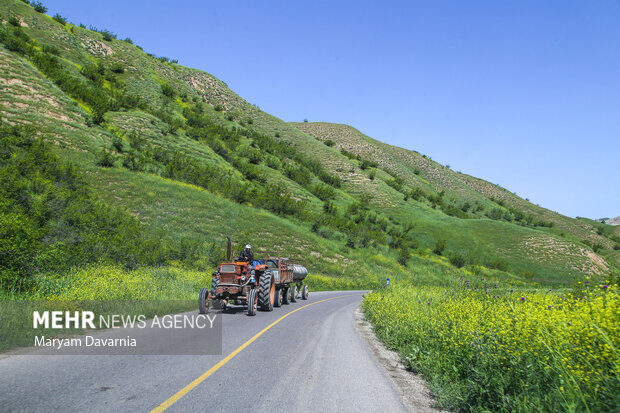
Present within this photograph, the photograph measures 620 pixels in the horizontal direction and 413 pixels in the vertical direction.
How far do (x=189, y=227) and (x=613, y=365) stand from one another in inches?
1379

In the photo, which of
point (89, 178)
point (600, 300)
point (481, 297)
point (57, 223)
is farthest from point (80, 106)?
point (600, 300)

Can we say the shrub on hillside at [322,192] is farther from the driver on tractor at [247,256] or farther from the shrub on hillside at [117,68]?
the driver on tractor at [247,256]

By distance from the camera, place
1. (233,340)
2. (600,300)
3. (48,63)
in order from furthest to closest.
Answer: (48,63) → (233,340) → (600,300)

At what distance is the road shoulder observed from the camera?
17.4 ft

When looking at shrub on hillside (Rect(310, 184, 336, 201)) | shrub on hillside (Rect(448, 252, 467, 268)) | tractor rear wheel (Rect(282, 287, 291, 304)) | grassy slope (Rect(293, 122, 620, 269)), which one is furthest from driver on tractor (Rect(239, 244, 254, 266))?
grassy slope (Rect(293, 122, 620, 269))

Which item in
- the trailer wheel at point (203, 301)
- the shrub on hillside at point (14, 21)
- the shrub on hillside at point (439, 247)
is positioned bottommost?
the trailer wheel at point (203, 301)

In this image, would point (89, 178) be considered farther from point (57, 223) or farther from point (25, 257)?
point (25, 257)

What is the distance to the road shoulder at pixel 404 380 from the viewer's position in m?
5.31

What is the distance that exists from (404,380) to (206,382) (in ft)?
11.3

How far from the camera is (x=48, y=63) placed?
159ft

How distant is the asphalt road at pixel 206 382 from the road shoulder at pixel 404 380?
17 cm

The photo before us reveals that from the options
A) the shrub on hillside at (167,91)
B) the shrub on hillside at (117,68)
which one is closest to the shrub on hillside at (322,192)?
the shrub on hillside at (167,91)

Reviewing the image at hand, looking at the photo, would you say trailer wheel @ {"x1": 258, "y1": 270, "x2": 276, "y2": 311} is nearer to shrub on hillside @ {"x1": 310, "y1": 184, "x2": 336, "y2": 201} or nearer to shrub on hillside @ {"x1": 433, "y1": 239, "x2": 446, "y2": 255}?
shrub on hillside @ {"x1": 433, "y1": 239, "x2": 446, "y2": 255}

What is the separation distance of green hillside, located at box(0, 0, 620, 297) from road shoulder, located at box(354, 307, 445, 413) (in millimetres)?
9978
